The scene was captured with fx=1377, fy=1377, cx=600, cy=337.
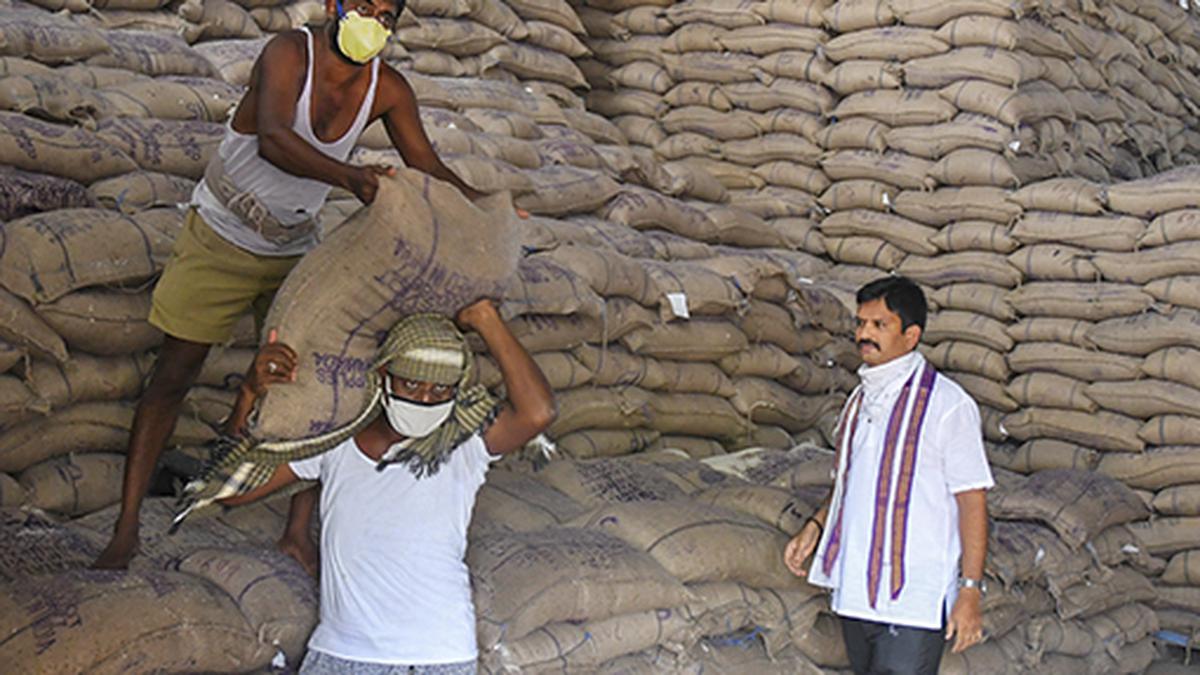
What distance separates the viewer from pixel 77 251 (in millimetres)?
3035

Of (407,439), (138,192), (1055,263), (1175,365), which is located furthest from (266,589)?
(1055,263)

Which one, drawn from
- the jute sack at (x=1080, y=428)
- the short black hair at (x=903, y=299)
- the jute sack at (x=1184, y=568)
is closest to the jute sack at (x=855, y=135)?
the jute sack at (x=1080, y=428)

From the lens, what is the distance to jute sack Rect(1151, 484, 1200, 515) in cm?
490

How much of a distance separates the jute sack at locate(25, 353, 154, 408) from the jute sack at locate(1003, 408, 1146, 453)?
133 inches

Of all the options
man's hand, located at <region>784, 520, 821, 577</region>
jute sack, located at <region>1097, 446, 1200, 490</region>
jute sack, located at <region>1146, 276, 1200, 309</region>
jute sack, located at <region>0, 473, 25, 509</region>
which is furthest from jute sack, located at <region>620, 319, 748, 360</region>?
jute sack, located at <region>0, 473, 25, 509</region>

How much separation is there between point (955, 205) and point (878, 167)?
1.41 ft

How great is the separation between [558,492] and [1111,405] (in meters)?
2.42

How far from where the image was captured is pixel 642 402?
14.8ft

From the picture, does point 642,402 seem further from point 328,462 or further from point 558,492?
point 328,462

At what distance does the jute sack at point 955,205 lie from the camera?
5.50 m

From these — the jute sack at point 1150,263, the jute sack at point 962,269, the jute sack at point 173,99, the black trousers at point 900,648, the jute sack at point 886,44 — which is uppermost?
the jute sack at point 173,99

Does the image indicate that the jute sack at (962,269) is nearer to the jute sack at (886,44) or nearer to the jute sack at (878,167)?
the jute sack at (878,167)

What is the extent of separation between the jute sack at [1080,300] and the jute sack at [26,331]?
12.0 feet

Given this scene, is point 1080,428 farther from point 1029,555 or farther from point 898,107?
point 898,107
